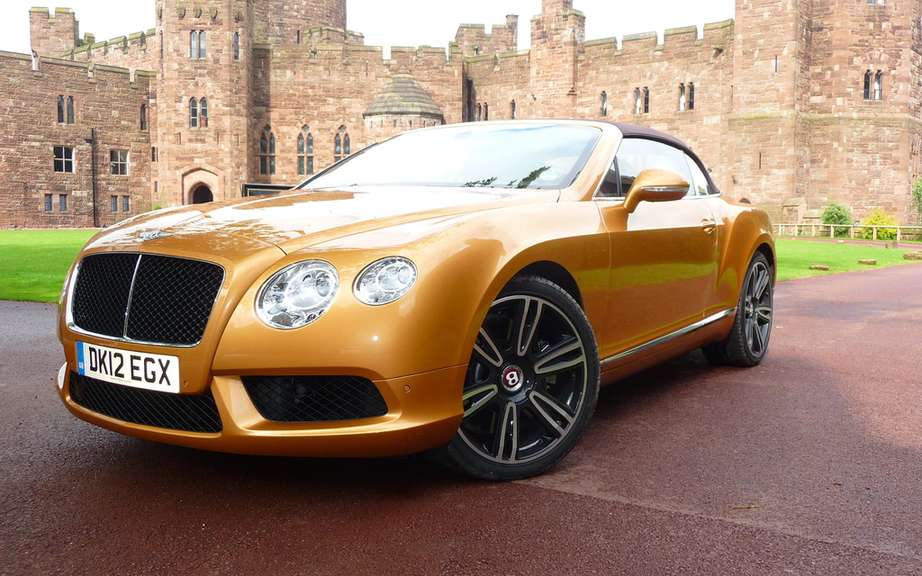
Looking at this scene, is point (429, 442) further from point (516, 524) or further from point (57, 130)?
point (57, 130)

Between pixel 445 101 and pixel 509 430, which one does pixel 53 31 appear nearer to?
pixel 445 101

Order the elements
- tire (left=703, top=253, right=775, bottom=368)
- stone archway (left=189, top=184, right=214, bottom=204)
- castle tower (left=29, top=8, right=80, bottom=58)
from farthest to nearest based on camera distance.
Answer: castle tower (left=29, top=8, right=80, bottom=58) → stone archway (left=189, top=184, right=214, bottom=204) → tire (left=703, top=253, right=775, bottom=368)

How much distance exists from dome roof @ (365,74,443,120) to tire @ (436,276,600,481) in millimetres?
40614

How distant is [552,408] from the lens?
3383 mm

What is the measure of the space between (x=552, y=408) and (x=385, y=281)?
3.17ft

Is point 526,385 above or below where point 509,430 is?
above

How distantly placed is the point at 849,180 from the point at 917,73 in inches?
240

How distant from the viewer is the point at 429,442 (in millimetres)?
2924

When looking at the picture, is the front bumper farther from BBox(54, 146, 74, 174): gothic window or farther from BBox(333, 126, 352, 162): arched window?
BBox(54, 146, 74, 174): gothic window

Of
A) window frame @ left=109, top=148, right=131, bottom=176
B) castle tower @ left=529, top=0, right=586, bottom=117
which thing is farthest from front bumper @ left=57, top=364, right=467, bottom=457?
window frame @ left=109, top=148, right=131, bottom=176

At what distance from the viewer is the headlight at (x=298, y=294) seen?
2.78 m

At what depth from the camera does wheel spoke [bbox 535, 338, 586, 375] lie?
335 cm

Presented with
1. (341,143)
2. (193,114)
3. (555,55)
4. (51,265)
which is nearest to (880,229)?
(555,55)

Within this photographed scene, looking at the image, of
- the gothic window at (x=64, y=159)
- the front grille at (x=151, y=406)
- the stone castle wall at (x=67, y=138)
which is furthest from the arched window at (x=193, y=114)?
the front grille at (x=151, y=406)
